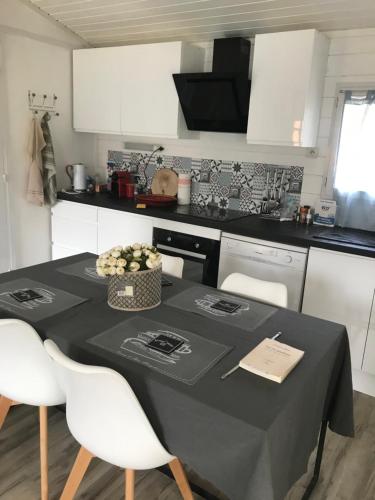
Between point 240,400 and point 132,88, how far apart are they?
290 centimetres

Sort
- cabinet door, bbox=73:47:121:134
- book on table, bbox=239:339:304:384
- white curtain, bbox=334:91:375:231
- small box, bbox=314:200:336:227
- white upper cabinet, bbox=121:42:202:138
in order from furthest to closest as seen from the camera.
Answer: cabinet door, bbox=73:47:121:134 → white upper cabinet, bbox=121:42:202:138 → small box, bbox=314:200:336:227 → white curtain, bbox=334:91:375:231 → book on table, bbox=239:339:304:384

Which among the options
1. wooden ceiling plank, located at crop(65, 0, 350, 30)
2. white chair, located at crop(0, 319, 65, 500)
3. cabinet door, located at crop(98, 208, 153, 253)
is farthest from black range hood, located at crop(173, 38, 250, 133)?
white chair, located at crop(0, 319, 65, 500)

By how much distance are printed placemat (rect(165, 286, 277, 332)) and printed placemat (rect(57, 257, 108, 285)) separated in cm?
43

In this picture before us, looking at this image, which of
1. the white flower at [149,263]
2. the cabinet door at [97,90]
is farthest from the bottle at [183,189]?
the white flower at [149,263]

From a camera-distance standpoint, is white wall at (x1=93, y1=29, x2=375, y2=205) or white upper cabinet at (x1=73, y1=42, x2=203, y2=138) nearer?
white wall at (x1=93, y1=29, x2=375, y2=205)

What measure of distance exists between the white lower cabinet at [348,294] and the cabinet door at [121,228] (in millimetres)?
1340

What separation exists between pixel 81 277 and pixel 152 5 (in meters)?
1.98

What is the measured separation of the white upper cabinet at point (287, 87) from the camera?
8.79 ft

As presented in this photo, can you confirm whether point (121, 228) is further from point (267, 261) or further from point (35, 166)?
point (267, 261)

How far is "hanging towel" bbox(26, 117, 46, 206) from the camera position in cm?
346

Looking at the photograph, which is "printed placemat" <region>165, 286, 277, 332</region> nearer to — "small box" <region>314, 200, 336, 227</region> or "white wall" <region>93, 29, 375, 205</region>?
"small box" <region>314, 200, 336, 227</region>

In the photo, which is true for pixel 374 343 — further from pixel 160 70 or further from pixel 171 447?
pixel 160 70

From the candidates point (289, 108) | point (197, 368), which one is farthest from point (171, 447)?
point (289, 108)

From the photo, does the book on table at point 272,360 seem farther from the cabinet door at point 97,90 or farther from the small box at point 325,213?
the cabinet door at point 97,90
